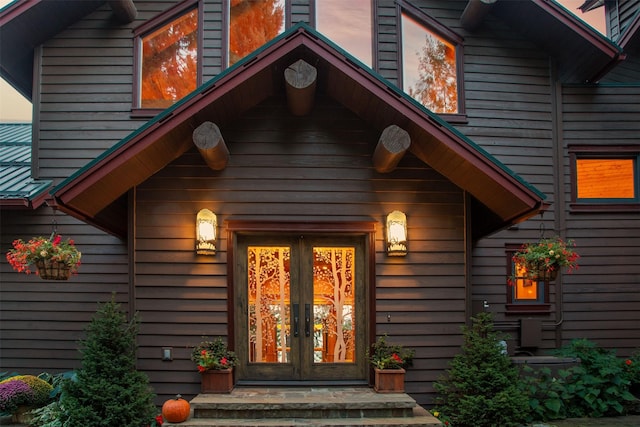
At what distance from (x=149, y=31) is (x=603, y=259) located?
26.6ft

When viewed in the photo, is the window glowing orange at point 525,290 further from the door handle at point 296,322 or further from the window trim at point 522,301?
the door handle at point 296,322

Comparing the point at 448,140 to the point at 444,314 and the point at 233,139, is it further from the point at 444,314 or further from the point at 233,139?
the point at 233,139

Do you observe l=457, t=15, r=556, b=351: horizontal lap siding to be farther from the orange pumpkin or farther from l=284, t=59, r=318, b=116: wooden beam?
the orange pumpkin

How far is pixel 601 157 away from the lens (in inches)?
360

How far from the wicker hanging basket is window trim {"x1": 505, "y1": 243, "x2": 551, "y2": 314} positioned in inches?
249

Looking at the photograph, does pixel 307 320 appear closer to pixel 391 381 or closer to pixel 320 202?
pixel 391 381

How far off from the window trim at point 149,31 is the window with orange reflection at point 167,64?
0.04 meters

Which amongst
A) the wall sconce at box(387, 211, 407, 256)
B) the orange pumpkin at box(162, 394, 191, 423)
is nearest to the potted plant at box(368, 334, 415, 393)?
the wall sconce at box(387, 211, 407, 256)

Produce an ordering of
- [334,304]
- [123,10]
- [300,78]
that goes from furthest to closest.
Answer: [123,10]
[334,304]
[300,78]

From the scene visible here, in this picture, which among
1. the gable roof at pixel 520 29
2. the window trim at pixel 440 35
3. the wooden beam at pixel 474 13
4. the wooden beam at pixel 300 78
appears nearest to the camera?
the wooden beam at pixel 300 78

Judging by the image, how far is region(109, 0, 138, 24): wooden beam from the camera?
846cm

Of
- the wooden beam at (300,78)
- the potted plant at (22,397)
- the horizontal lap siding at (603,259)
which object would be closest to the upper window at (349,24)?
the wooden beam at (300,78)

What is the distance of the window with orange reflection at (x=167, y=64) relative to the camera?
28.5ft

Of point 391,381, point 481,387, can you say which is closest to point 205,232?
point 391,381
